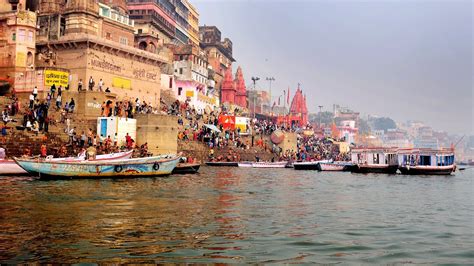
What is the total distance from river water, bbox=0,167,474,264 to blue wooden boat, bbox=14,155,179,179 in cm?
218

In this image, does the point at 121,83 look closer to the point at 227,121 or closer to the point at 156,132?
the point at 156,132

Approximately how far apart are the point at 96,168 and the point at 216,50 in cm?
6657

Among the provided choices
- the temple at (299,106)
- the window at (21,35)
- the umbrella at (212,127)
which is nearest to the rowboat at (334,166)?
the umbrella at (212,127)

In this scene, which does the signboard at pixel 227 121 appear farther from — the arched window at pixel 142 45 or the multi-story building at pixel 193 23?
the multi-story building at pixel 193 23

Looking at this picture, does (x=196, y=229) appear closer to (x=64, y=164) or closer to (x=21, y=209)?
(x=21, y=209)

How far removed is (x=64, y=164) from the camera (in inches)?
874

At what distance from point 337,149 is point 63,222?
93.7 metres

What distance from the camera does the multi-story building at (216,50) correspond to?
8412cm

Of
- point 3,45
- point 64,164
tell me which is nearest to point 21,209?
point 64,164

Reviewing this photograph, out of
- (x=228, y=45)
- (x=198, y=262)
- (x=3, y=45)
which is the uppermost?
(x=228, y=45)

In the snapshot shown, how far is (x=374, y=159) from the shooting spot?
5000 cm

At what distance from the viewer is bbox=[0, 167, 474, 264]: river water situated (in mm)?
8680

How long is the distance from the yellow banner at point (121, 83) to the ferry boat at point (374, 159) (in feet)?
75.5

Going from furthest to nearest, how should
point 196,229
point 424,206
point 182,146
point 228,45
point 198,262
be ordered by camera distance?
point 228,45, point 182,146, point 424,206, point 196,229, point 198,262
